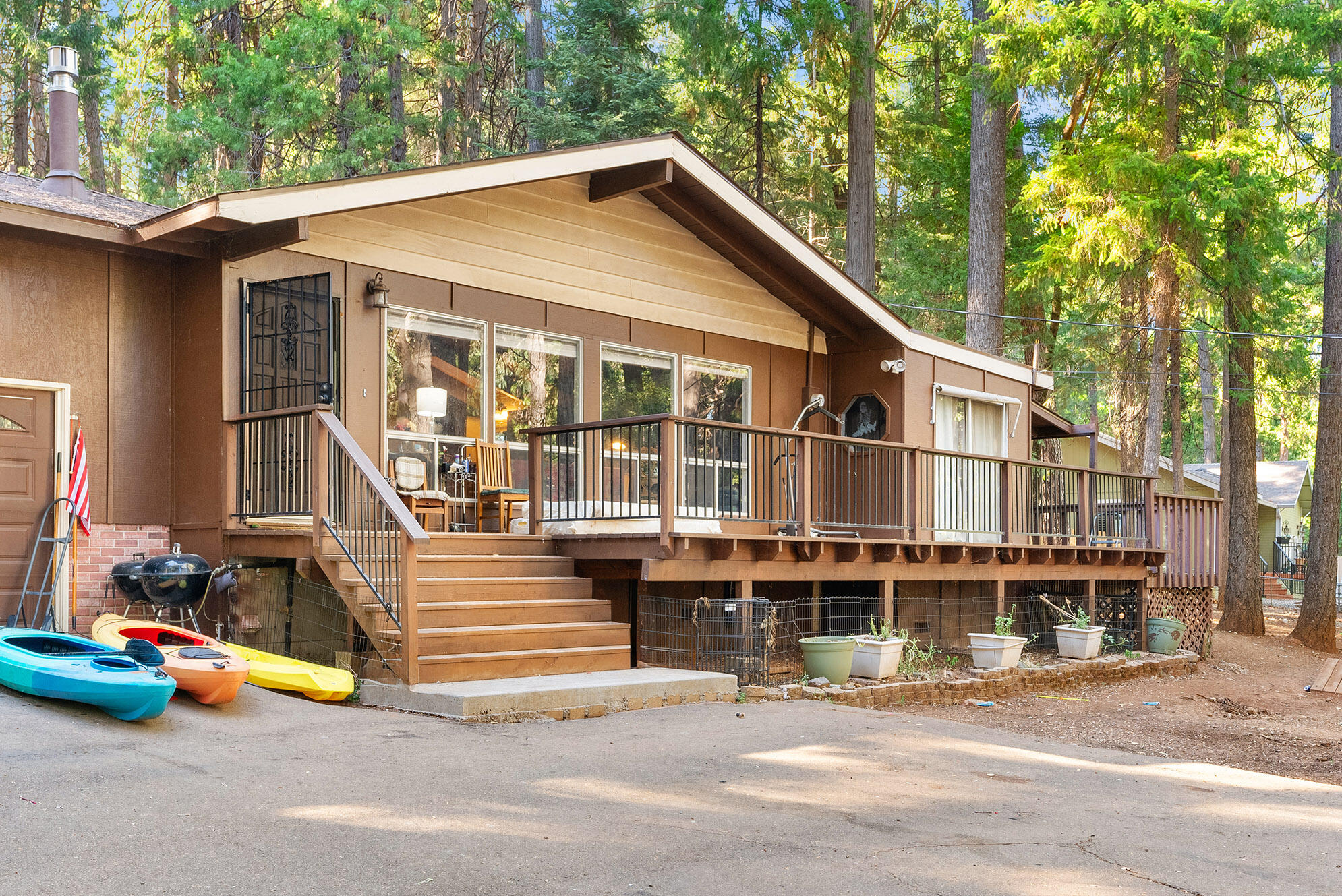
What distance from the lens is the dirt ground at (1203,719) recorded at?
27.1 ft

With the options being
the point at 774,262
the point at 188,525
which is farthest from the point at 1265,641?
the point at 188,525

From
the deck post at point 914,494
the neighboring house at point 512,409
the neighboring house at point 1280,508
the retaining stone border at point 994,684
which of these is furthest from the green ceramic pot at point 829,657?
the neighboring house at point 1280,508

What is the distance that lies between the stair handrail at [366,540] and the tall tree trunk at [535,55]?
13825 mm

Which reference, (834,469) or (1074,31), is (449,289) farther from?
(1074,31)

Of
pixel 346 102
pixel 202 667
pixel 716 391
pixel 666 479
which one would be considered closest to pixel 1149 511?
pixel 716 391

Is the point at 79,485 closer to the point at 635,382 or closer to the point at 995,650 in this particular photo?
the point at 635,382

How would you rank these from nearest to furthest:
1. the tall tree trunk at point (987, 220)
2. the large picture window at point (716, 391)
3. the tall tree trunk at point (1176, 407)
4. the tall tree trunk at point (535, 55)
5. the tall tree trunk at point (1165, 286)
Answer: the large picture window at point (716, 391)
the tall tree trunk at point (1165, 286)
the tall tree trunk at point (987, 220)
the tall tree trunk at point (1176, 407)
the tall tree trunk at point (535, 55)

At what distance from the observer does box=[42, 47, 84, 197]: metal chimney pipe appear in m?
9.62

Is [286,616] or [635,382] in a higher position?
[635,382]

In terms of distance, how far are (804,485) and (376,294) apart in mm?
3837

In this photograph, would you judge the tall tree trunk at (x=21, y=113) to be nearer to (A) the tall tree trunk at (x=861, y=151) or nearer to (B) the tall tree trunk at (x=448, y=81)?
(B) the tall tree trunk at (x=448, y=81)

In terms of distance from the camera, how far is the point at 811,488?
11133mm

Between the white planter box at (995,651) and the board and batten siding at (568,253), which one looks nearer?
the board and batten siding at (568,253)

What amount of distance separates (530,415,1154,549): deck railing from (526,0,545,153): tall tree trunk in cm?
1076
